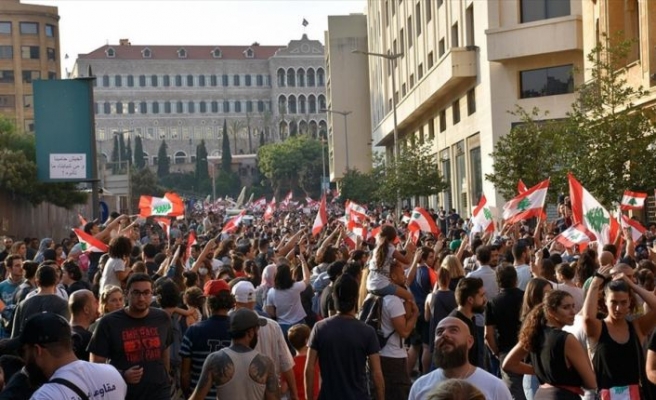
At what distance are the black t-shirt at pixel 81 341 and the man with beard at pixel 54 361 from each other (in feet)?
7.79

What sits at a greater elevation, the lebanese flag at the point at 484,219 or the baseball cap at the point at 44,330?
the lebanese flag at the point at 484,219

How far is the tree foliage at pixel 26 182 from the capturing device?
39.6 meters

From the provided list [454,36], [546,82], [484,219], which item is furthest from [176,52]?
[484,219]

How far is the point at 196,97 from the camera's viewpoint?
15300cm

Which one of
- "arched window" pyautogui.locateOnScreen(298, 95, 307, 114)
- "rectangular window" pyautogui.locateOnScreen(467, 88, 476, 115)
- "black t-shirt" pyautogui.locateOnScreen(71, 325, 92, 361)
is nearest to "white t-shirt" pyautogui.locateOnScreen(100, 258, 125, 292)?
"black t-shirt" pyautogui.locateOnScreen(71, 325, 92, 361)

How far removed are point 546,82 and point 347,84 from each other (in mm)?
60421

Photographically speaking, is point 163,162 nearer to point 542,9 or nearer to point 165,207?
point 542,9

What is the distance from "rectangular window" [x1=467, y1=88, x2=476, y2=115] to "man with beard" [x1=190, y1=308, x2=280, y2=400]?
34.3 meters

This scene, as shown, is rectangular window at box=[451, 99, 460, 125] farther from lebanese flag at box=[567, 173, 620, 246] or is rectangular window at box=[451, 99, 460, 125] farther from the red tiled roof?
the red tiled roof

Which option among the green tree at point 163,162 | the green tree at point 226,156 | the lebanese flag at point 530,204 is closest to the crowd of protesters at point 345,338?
the lebanese flag at point 530,204

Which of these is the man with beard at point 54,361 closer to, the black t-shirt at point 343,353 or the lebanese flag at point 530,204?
the black t-shirt at point 343,353

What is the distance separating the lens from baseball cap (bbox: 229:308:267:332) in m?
6.91

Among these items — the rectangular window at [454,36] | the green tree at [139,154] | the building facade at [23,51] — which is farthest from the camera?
the green tree at [139,154]

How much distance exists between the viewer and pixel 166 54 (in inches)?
6004
